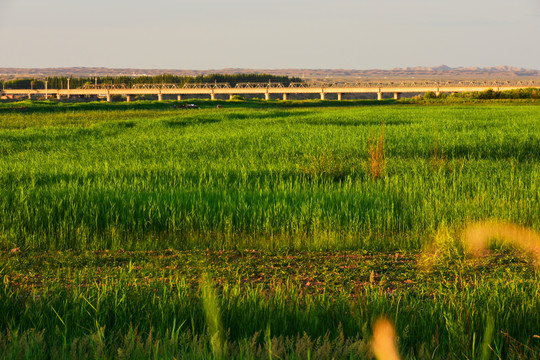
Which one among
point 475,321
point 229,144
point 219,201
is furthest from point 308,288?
point 229,144

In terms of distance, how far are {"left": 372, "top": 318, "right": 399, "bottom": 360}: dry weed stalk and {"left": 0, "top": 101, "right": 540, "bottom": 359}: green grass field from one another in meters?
0.07

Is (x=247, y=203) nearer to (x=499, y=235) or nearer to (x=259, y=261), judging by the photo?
(x=259, y=261)

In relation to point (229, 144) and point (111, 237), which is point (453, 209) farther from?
point (229, 144)

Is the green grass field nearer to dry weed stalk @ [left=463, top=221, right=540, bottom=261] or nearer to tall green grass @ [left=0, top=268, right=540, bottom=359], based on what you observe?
tall green grass @ [left=0, top=268, right=540, bottom=359]

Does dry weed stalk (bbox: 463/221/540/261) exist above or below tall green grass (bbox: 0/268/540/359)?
below

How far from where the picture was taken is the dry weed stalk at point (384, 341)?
3.38 metres

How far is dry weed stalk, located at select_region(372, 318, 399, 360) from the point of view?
3.38 m

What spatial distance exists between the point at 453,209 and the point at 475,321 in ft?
14.9

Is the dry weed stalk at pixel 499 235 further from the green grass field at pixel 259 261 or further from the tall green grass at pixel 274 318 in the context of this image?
the tall green grass at pixel 274 318

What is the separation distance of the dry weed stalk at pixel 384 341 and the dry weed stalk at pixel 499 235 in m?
3.45

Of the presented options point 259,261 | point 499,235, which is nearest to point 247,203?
point 259,261

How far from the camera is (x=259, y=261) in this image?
6.71 metres

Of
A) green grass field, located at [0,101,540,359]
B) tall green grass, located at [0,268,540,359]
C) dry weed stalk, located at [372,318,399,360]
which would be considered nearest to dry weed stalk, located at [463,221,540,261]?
green grass field, located at [0,101,540,359]

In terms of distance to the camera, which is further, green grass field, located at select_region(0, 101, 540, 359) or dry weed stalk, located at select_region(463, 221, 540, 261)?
dry weed stalk, located at select_region(463, 221, 540, 261)
